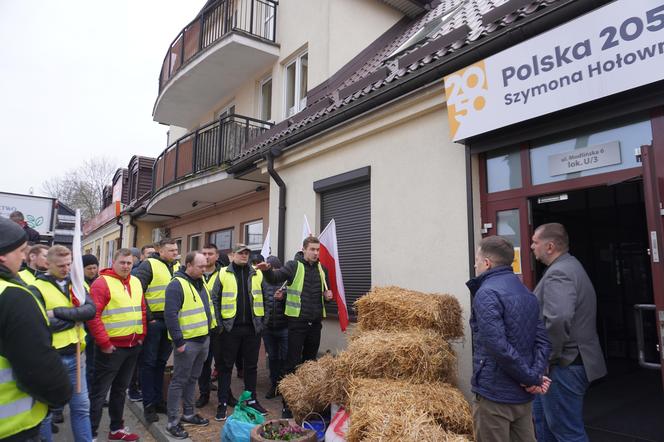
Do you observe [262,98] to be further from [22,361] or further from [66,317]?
[22,361]

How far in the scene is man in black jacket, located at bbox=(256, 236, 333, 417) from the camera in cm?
545

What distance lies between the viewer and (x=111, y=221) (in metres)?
20.9

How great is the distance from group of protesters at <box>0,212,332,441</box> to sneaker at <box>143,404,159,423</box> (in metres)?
0.01

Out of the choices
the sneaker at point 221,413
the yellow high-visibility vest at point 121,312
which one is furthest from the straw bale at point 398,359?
the yellow high-visibility vest at point 121,312

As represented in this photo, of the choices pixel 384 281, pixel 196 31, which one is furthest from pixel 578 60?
pixel 196 31

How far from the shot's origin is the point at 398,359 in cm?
380

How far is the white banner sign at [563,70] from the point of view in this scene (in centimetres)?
331

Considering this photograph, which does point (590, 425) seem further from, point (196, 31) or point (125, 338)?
point (196, 31)

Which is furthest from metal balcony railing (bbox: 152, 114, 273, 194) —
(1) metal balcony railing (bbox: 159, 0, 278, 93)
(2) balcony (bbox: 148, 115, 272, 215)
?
(1) metal balcony railing (bbox: 159, 0, 278, 93)

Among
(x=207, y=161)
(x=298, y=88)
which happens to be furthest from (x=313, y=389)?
(x=298, y=88)

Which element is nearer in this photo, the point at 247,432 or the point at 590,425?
the point at 247,432

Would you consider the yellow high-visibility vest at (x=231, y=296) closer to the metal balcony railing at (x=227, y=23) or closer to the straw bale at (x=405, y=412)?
the straw bale at (x=405, y=412)

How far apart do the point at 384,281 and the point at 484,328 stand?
334 cm

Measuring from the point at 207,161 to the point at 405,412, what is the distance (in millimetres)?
8776
